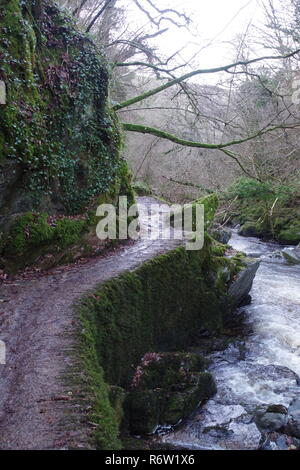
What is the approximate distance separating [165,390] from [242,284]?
186 inches

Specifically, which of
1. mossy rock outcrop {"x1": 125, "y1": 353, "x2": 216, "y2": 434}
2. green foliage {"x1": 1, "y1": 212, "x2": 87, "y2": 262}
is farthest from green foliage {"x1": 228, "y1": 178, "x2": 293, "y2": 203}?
mossy rock outcrop {"x1": 125, "y1": 353, "x2": 216, "y2": 434}

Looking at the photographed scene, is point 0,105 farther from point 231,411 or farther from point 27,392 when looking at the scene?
point 231,411

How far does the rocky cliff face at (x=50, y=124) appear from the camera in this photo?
6.93 meters

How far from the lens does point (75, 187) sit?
27.5 ft

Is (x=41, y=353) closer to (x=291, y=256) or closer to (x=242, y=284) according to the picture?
(x=242, y=284)

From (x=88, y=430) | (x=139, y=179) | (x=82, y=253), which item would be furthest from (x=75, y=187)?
(x=139, y=179)

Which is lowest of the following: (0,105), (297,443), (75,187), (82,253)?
(297,443)

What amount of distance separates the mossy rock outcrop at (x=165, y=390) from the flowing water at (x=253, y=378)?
0.66 feet

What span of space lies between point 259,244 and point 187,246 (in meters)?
11.2

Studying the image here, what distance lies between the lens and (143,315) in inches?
269

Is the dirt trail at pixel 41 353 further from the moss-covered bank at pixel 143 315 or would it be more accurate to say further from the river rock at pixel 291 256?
the river rock at pixel 291 256

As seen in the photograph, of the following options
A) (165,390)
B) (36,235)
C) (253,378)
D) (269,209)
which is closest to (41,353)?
(165,390)

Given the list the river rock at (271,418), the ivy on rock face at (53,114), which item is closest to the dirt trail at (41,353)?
the ivy on rock face at (53,114)

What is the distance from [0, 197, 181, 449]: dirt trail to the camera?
3.42 metres
